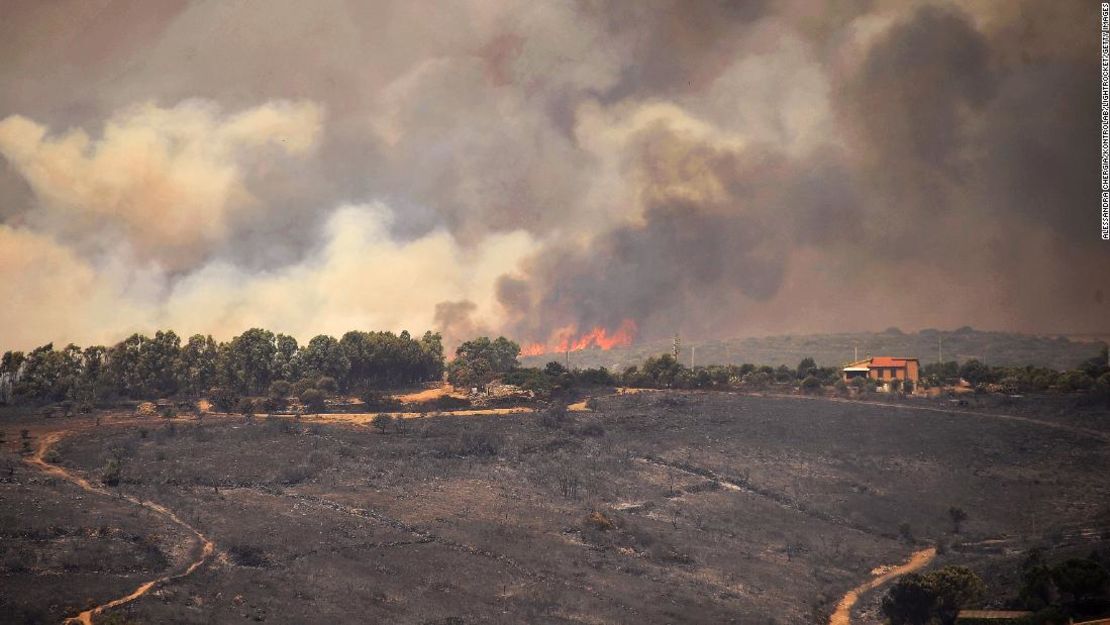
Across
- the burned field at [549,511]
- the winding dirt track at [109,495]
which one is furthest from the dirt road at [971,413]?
the winding dirt track at [109,495]

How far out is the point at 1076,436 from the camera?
115938 millimetres

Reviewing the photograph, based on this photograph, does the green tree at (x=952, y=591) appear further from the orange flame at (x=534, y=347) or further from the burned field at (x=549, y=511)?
the orange flame at (x=534, y=347)

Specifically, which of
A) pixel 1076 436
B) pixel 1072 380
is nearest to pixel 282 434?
pixel 1076 436

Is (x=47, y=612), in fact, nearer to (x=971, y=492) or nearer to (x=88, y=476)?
(x=88, y=476)

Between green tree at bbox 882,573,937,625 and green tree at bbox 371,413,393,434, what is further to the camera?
green tree at bbox 371,413,393,434

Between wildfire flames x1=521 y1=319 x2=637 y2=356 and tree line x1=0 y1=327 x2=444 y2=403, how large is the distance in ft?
158

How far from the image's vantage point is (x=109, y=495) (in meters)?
84.4

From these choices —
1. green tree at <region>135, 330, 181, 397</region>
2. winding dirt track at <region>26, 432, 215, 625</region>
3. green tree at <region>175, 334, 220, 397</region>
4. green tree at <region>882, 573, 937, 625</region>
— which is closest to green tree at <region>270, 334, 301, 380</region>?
green tree at <region>175, 334, 220, 397</region>

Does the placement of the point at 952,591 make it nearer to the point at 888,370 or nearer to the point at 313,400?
the point at 313,400

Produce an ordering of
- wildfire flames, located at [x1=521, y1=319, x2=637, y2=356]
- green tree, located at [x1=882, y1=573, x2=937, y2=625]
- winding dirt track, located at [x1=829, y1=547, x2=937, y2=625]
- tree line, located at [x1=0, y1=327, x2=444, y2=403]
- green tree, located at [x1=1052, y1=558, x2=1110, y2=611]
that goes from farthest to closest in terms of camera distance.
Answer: wildfire flames, located at [x1=521, y1=319, x2=637, y2=356]
tree line, located at [x1=0, y1=327, x2=444, y2=403]
winding dirt track, located at [x1=829, y1=547, x2=937, y2=625]
green tree, located at [x1=882, y1=573, x2=937, y2=625]
green tree, located at [x1=1052, y1=558, x2=1110, y2=611]

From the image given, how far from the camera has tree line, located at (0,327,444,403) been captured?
127m

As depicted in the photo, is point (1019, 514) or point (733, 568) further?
point (1019, 514)

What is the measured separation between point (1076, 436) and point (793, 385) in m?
37.5

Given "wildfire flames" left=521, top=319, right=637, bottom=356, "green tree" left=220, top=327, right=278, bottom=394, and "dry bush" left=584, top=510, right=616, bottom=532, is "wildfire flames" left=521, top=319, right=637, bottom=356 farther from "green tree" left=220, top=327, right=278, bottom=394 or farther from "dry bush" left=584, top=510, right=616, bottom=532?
"dry bush" left=584, top=510, right=616, bottom=532
